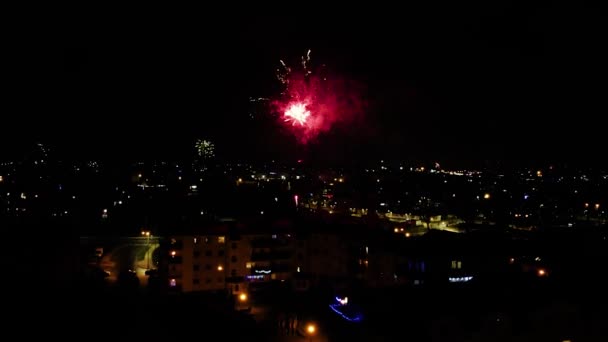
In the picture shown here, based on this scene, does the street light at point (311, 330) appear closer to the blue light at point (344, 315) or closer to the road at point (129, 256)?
the blue light at point (344, 315)

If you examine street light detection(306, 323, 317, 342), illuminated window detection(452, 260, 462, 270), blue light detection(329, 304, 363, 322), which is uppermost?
illuminated window detection(452, 260, 462, 270)

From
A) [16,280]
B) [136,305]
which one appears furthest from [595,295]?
[16,280]

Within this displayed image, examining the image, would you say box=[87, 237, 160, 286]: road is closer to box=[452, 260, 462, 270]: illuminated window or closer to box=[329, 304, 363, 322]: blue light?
box=[329, 304, 363, 322]: blue light

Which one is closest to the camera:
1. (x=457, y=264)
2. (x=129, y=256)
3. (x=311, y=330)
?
(x=311, y=330)

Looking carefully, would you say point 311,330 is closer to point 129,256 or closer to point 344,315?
point 344,315

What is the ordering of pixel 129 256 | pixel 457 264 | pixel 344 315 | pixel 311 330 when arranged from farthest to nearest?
1. pixel 129 256
2. pixel 457 264
3. pixel 344 315
4. pixel 311 330

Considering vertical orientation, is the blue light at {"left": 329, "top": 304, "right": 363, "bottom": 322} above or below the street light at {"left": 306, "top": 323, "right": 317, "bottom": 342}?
above

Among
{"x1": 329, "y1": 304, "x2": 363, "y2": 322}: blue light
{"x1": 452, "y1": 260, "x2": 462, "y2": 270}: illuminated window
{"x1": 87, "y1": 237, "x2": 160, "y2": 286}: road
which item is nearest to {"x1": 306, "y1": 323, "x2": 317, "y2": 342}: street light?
{"x1": 329, "y1": 304, "x2": 363, "y2": 322}: blue light

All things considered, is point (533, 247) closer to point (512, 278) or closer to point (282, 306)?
point (512, 278)

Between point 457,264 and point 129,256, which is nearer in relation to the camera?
point 457,264

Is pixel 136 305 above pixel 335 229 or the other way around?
the other way around

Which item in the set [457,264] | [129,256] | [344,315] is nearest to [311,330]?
[344,315]
